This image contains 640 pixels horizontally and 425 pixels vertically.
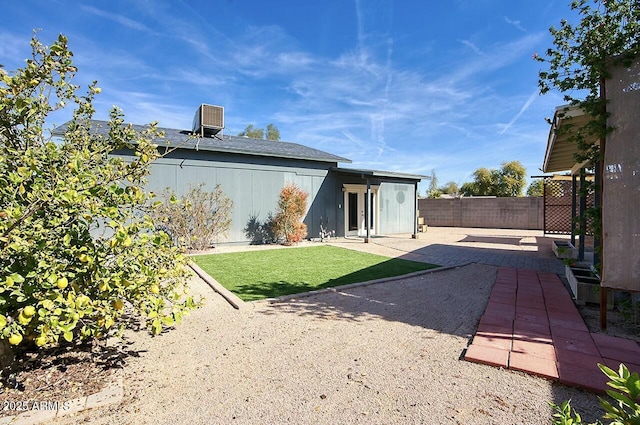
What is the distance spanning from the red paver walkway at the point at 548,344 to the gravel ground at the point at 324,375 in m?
0.15

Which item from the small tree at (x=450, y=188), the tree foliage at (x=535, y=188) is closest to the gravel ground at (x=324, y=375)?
the tree foliage at (x=535, y=188)

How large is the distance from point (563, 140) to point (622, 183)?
3121 millimetres

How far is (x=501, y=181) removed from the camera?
92.0 feet

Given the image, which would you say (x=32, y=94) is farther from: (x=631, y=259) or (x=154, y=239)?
(x=631, y=259)

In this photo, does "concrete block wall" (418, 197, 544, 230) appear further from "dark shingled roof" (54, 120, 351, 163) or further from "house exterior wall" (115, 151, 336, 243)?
"house exterior wall" (115, 151, 336, 243)

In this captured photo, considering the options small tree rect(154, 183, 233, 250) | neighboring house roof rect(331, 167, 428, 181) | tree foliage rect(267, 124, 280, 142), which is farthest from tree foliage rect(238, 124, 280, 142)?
small tree rect(154, 183, 233, 250)

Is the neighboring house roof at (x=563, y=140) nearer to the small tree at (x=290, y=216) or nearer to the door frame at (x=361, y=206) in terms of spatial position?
the door frame at (x=361, y=206)

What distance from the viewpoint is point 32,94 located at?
8.88 ft

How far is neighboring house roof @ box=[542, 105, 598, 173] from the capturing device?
4250 mm

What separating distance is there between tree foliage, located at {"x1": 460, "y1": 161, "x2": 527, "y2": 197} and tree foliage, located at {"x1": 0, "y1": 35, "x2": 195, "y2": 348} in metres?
30.8

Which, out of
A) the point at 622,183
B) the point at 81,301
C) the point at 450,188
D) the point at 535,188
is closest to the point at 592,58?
the point at 622,183

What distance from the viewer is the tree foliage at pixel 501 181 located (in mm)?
27516

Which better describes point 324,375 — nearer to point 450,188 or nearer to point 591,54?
point 591,54

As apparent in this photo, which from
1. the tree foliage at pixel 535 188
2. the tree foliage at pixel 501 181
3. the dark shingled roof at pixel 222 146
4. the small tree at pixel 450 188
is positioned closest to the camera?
the dark shingled roof at pixel 222 146
